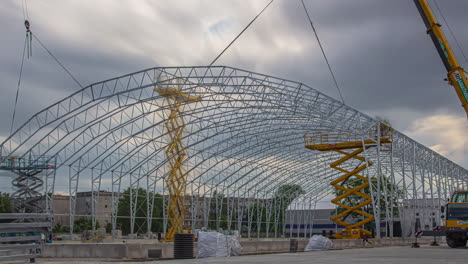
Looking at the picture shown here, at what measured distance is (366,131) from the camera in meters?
41.1

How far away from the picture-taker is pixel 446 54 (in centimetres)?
2806

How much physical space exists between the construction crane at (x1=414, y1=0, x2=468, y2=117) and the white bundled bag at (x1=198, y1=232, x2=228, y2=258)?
14.9m

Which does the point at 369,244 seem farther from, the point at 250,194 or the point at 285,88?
the point at 250,194

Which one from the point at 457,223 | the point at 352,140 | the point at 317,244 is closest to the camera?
the point at 317,244

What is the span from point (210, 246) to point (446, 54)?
16.2 m

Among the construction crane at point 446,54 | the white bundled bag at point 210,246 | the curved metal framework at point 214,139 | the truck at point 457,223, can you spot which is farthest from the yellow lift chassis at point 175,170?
the white bundled bag at point 210,246

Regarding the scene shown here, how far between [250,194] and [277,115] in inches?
1102

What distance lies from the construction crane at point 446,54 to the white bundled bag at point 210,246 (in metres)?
14.9

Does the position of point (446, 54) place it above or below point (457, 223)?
above

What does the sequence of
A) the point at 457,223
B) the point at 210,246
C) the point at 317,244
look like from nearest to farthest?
the point at 210,246
the point at 317,244
the point at 457,223

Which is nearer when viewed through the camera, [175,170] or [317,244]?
[317,244]

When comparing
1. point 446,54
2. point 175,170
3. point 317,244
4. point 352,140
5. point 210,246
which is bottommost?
point 317,244

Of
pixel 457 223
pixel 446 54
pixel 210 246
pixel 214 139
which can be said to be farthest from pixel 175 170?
pixel 446 54

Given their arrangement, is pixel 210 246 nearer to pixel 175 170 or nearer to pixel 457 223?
pixel 457 223
